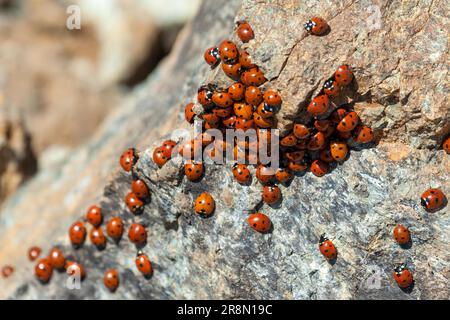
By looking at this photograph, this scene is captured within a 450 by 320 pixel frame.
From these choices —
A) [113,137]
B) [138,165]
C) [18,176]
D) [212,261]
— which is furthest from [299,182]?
[18,176]

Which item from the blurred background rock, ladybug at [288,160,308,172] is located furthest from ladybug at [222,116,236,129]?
the blurred background rock

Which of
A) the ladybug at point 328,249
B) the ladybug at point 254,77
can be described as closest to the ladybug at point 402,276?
the ladybug at point 328,249

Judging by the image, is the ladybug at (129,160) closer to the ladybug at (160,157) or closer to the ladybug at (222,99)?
the ladybug at (160,157)

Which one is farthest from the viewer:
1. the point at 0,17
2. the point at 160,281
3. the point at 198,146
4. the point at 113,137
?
the point at 0,17

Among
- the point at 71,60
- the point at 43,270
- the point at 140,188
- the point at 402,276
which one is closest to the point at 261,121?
the point at 140,188

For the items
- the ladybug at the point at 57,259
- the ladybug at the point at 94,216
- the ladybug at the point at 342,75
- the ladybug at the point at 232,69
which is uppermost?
the ladybug at the point at 232,69

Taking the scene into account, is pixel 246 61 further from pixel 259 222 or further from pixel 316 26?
pixel 259 222

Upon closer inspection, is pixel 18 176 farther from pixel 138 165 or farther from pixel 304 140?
pixel 304 140

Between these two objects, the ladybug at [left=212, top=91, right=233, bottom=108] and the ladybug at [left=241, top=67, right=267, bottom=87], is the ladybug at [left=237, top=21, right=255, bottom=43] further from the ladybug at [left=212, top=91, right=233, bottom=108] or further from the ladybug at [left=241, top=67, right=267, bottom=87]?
the ladybug at [left=212, top=91, right=233, bottom=108]
